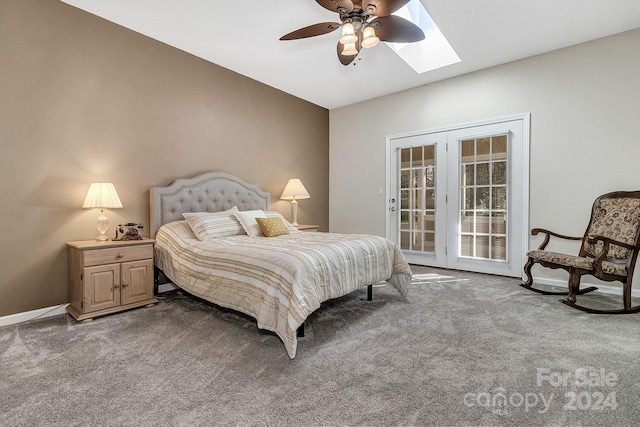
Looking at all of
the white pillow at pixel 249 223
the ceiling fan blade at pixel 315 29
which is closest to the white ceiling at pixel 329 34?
the ceiling fan blade at pixel 315 29

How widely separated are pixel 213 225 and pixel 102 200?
0.99 metres

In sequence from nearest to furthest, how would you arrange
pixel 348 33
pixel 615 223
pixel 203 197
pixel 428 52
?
1. pixel 348 33
2. pixel 615 223
3. pixel 203 197
4. pixel 428 52

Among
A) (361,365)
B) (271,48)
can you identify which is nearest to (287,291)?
(361,365)

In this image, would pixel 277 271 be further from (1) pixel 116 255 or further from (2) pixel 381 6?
(2) pixel 381 6

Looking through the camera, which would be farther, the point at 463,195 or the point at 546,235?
the point at 463,195

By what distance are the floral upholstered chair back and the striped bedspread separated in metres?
1.98

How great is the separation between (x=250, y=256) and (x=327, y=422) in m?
1.24

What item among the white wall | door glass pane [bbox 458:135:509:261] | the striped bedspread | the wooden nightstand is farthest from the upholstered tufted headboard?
door glass pane [bbox 458:135:509:261]

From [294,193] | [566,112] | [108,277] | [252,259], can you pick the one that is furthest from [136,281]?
[566,112]

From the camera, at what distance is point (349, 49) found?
2518 mm

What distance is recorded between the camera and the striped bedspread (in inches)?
79.0

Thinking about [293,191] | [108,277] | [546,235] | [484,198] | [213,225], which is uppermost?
[293,191]

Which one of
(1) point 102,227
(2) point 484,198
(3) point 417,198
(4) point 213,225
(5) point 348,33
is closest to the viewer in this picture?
(5) point 348,33

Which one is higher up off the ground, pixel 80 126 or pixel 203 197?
pixel 80 126
